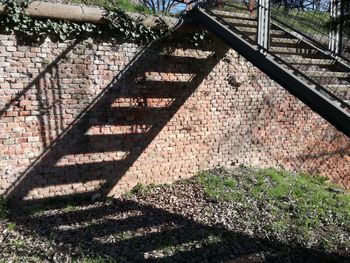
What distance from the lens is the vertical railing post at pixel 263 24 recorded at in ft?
21.4

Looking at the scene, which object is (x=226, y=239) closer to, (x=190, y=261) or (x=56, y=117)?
(x=190, y=261)

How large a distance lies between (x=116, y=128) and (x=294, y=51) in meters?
3.23

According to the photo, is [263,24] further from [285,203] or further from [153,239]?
[153,239]

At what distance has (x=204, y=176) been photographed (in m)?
8.27

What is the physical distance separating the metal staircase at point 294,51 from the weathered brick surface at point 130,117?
0.88 metres

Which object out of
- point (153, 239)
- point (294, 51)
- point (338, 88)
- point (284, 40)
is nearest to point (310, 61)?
point (294, 51)

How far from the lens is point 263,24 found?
21.8 feet

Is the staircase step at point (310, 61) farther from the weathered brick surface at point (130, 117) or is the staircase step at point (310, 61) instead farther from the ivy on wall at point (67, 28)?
the ivy on wall at point (67, 28)

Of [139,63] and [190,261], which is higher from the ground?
[139,63]

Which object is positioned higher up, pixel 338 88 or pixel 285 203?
pixel 338 88

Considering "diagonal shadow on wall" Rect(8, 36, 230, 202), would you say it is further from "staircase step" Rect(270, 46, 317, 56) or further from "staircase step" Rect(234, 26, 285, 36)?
"staircase step" Rect(270, 46, 317, 56)

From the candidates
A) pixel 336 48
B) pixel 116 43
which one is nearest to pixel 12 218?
pixel 116 43

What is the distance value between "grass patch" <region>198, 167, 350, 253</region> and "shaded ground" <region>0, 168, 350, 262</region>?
0.59ft

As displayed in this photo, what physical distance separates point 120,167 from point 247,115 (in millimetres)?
2979
